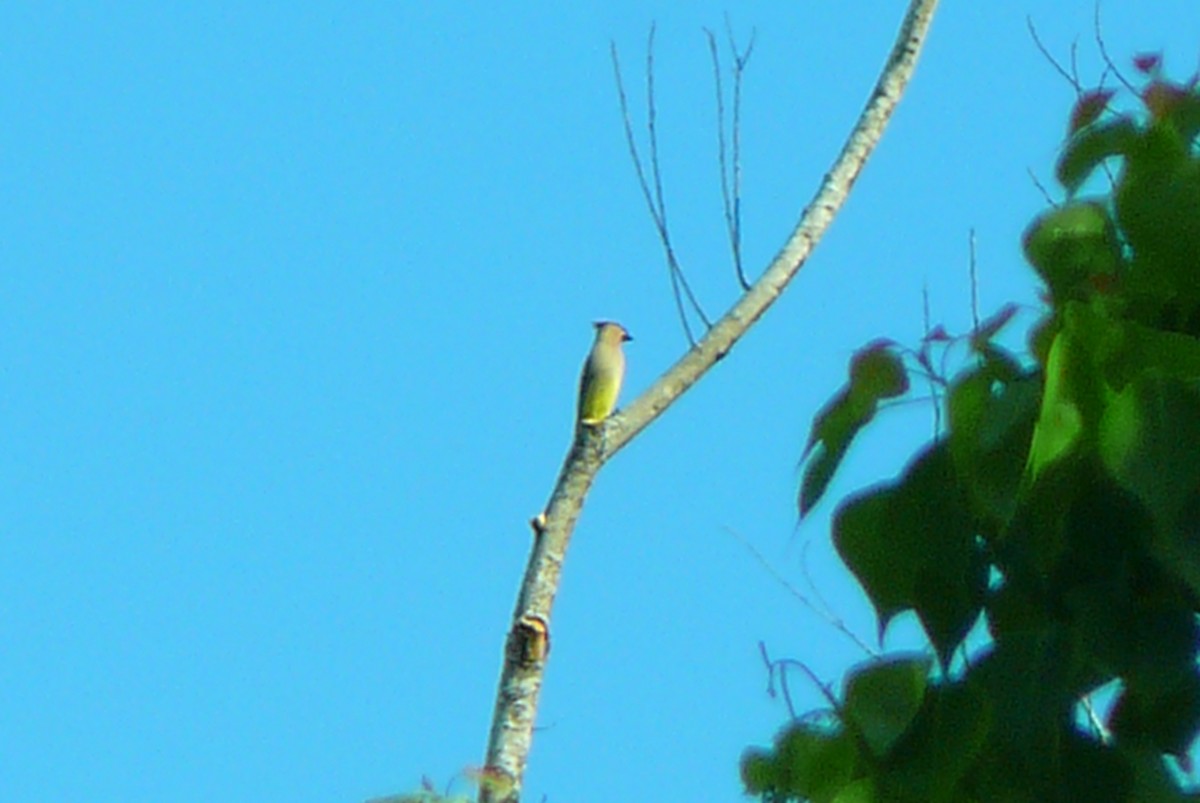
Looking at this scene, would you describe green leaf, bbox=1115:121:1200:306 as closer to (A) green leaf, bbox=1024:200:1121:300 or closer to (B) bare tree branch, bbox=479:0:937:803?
(A) green leaf, bbox=1024:200:1121:300

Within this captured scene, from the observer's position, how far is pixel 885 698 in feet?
6.31

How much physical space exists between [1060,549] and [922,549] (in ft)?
0.49

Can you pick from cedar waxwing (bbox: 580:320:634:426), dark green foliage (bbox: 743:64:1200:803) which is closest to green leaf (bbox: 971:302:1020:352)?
dark green foliage (bbox: 743:64:1200:803)

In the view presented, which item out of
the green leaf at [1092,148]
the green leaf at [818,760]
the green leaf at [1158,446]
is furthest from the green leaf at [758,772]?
the green leaf at [1092,148]

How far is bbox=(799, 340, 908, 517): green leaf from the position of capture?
6.93ft

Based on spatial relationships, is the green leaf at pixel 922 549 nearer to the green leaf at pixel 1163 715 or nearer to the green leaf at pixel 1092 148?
the green leaf at pixel 1163 715

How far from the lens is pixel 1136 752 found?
6.20ft

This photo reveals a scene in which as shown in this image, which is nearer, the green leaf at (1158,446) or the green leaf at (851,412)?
the green leaf at (1158,446)

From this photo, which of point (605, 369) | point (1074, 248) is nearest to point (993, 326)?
point (1074, 248)

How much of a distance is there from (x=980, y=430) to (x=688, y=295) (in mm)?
1179

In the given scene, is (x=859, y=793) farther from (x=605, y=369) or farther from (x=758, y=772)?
(x=605, y=369)

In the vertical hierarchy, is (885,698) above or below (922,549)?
below

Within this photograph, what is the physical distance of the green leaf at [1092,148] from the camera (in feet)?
6.95

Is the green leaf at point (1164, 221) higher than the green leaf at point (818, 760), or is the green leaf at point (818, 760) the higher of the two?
the green leaf at point (1164, 221)
